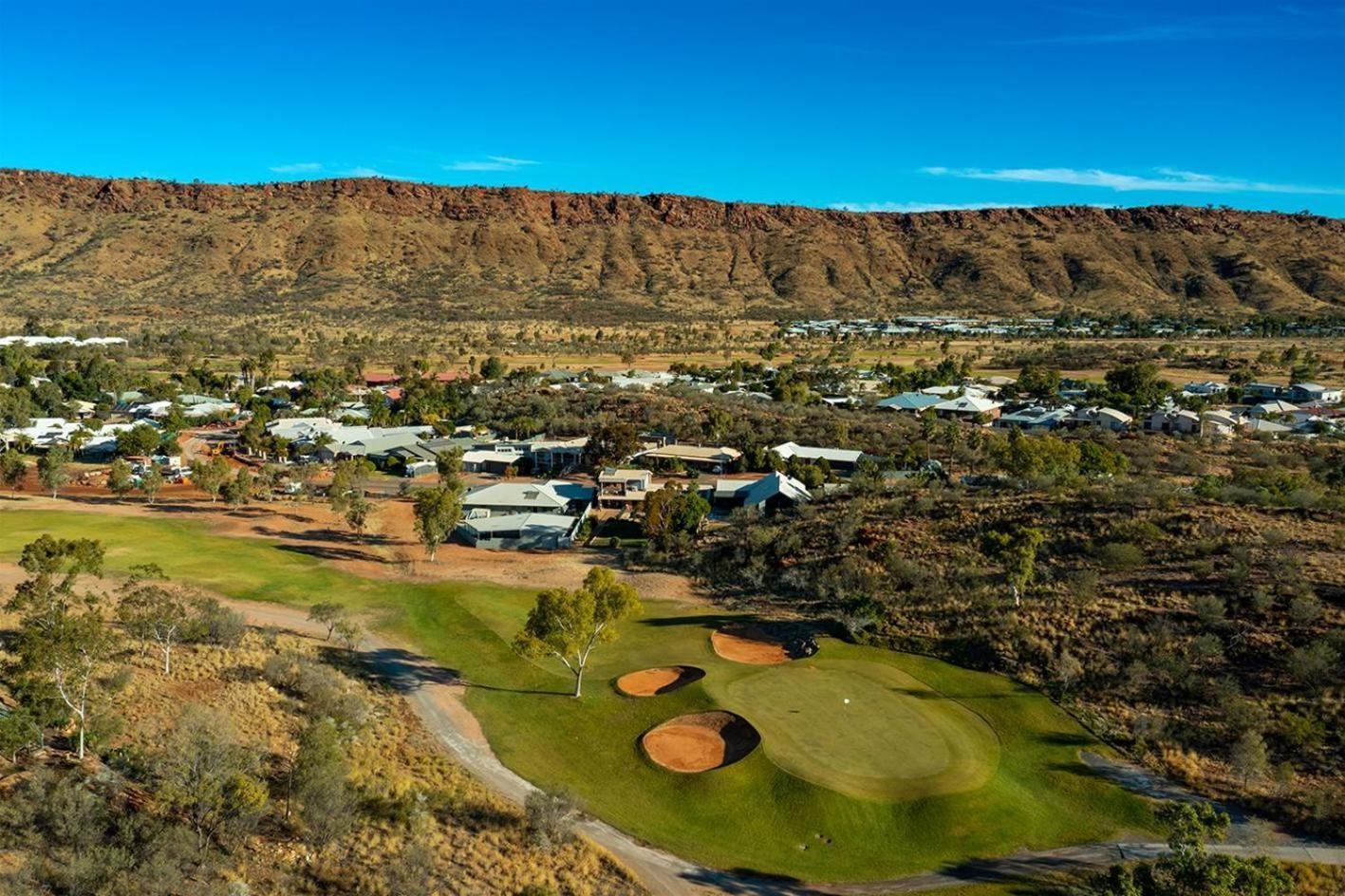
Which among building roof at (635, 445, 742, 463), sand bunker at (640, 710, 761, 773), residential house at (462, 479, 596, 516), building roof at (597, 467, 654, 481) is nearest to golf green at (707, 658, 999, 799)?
sand bunker at (640, 710, 761, 773)

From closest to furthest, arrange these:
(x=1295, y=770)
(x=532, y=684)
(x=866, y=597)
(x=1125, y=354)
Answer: (x=1295, y=770) → (x=532, y=684) → (x=866, y=597) → (x=1125, y=354)

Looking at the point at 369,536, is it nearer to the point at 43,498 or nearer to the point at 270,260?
the point at 43,498

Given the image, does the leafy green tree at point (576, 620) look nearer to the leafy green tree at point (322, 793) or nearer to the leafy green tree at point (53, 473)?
the leafy green tree at point (322, 793)

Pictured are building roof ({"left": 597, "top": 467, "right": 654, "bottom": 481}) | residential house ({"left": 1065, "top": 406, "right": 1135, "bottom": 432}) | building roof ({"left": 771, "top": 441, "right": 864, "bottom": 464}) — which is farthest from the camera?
residential house ({"left": 1065, "top": 406, "right": 1135, "bottom": 432})

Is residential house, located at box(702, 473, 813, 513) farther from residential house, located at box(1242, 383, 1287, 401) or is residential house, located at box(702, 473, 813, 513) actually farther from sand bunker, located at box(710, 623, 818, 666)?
residential house, located at box(1242, 383, 1287, 401)

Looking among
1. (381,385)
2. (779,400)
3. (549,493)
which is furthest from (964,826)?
(381,385)

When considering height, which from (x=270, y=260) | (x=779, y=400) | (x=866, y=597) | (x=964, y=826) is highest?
(x=270, y=260)
